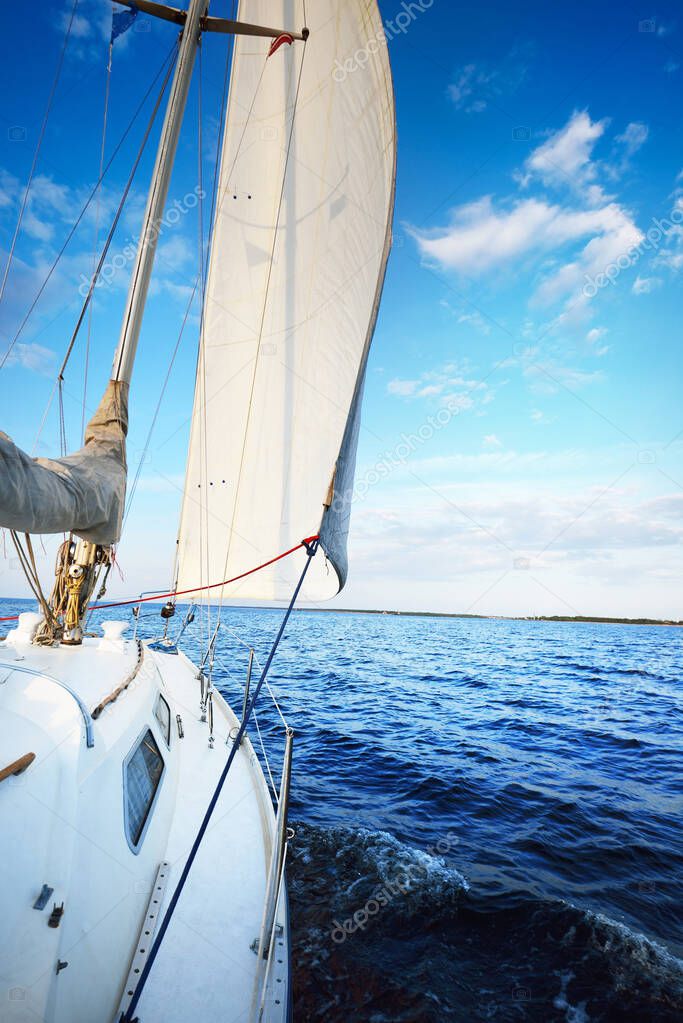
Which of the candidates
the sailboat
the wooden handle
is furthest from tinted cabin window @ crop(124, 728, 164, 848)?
the wooden handle

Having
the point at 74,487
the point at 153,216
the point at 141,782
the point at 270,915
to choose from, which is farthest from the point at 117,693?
the point at 153,216

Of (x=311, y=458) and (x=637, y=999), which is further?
(x=311, y=458)

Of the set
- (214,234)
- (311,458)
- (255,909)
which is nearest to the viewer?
(255,909)

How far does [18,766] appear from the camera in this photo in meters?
2.53

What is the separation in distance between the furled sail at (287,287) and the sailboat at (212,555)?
4 centimetres

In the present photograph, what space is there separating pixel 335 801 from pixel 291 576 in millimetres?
3811

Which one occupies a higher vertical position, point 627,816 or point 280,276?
point 280,276

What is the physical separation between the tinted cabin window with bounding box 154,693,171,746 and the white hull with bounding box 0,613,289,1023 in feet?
1.74

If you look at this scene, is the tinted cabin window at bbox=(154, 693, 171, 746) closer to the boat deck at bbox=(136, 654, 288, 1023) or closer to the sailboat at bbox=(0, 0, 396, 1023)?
the sailboat at bbox=(0, 0, 396, 1023)

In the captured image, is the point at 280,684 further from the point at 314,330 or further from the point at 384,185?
the point at 384,185

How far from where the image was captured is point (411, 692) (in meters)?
16.6

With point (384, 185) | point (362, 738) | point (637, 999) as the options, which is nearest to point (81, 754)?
point (637, 999)

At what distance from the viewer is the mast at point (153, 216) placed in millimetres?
5584

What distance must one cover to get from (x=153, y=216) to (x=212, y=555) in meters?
5.00
